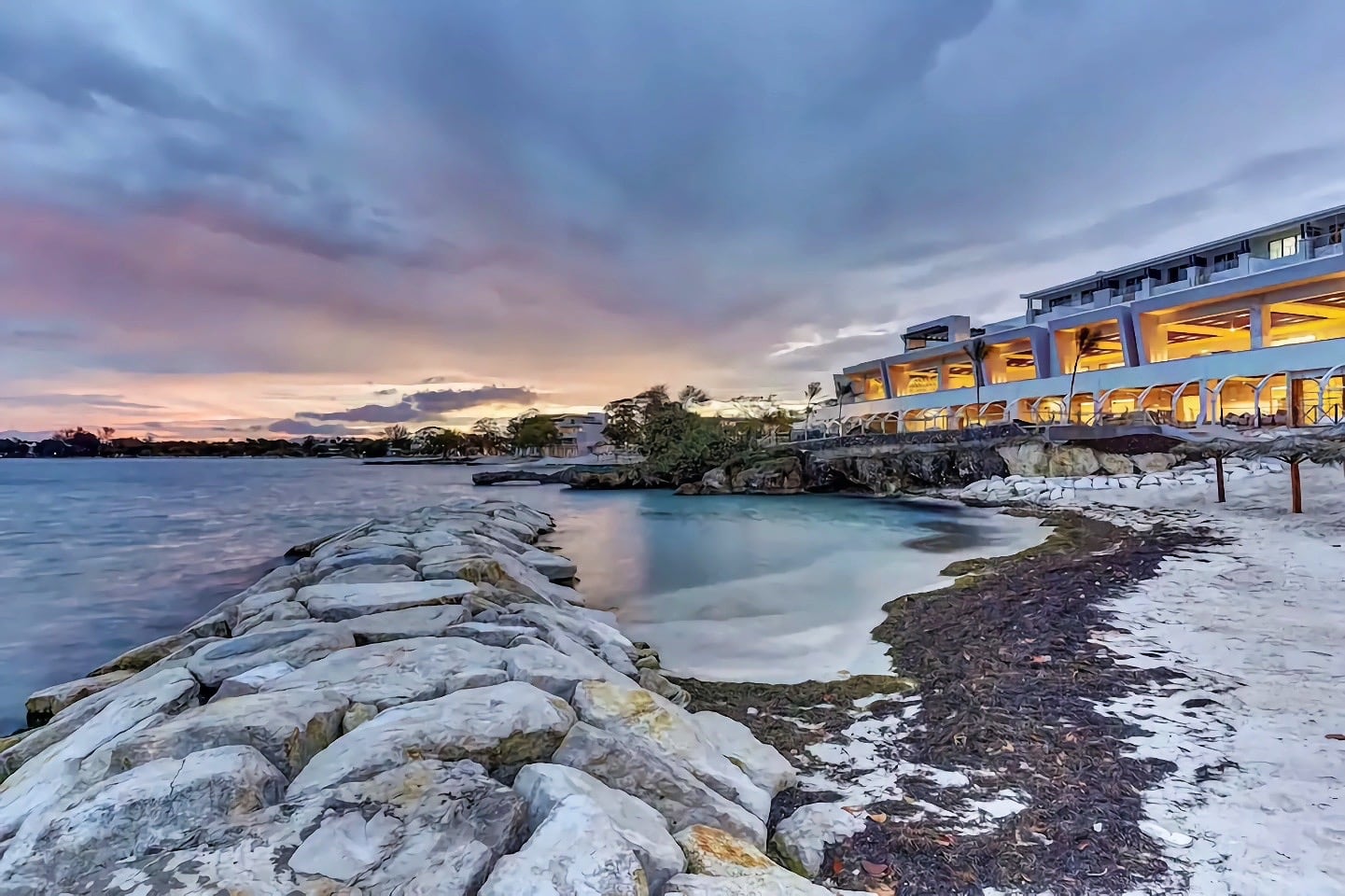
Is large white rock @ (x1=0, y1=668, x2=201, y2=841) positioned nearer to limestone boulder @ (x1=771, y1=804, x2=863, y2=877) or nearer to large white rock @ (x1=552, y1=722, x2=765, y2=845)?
large white rock @ (x1=552, y1=722, x2=765, y2=845)

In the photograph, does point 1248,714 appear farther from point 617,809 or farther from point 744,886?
point 617,809

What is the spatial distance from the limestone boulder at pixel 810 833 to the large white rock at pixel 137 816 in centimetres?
183

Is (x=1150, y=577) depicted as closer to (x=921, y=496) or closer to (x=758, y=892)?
(x=758, y=892)

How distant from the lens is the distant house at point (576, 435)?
94000 mm

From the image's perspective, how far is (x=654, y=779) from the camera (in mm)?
2514

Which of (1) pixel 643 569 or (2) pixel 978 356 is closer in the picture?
(1) pixel 643 569

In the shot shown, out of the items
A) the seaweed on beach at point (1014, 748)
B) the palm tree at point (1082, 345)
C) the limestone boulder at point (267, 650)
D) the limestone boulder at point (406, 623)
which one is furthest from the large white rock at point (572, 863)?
the palm tree at point (1082, 345)

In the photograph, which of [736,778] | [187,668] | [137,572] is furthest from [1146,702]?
[137,572]

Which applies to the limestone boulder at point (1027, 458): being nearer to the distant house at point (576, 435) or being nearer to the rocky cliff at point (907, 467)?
the rocky cliff at point (907, 467)

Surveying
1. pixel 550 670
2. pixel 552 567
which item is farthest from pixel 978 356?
pixel 550 670

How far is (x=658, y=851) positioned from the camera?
1.96 m

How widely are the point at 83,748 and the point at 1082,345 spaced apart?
41.2 meters

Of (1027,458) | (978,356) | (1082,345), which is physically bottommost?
(1027,458)

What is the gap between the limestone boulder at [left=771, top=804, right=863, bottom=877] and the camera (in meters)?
2.39
